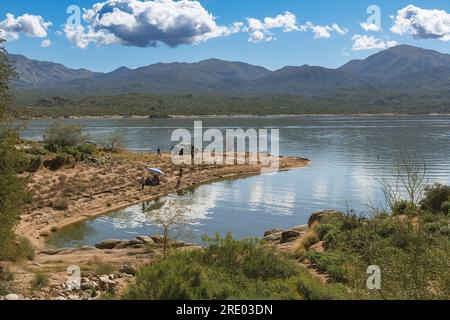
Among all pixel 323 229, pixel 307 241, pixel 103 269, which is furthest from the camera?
pixel 323 229

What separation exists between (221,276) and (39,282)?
637 centimetres

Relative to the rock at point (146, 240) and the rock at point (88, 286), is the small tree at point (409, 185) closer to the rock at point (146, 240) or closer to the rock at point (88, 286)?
the rock at point (88, 286)

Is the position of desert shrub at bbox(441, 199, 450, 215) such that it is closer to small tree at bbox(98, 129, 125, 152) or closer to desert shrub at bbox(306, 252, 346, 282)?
desert shrub at bbox(306, 252, 346, 282)

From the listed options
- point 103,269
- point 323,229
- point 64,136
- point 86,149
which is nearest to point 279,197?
point 323,229

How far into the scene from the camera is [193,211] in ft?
111

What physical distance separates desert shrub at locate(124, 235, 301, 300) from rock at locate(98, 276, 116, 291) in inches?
133

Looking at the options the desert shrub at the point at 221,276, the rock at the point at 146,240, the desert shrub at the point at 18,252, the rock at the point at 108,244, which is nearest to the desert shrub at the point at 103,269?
the desert shrub at the point at 18,252

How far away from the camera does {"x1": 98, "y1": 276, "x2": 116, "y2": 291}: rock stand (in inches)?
562

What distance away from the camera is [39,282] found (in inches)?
564

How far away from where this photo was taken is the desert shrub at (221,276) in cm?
919

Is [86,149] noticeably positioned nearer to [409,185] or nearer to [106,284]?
[106,284]

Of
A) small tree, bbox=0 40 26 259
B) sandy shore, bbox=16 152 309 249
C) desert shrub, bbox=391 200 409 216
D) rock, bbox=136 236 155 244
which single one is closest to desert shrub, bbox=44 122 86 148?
sandy shore, bbox=16 152 309 249

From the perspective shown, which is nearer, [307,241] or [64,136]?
[307,241]
